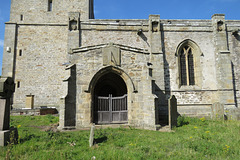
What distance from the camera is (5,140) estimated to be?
211 inches

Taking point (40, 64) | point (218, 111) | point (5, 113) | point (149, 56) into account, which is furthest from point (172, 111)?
point (40, 64)

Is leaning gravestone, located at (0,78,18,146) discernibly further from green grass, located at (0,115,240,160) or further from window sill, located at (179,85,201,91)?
window sill, located at (179,85,201,91)

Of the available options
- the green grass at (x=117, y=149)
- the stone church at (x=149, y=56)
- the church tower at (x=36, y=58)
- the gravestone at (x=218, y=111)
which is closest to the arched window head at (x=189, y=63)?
the stone church at (x=149, y=56)

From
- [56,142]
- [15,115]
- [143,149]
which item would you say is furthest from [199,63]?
[15,115]

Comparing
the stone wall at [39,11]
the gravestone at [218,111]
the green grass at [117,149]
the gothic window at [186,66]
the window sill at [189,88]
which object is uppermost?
the stone wall at [39,11]

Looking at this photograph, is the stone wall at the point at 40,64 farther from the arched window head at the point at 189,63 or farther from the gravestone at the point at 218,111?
the gravestone at the point at 218,111

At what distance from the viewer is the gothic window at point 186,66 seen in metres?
14.3

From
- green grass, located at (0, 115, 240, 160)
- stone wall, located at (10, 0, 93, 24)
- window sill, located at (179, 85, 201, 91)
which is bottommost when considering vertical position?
green grass, located at (0, 115, 240, 160)

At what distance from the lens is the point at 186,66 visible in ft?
47.3

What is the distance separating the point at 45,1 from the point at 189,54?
51.2ft

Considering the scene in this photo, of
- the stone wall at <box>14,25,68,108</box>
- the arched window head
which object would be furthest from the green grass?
the stone wall at <box>14,25,68,108</box>

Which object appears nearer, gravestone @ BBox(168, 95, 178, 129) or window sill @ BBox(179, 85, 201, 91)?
gravestone @ BBox(168, 95, 178, 129)

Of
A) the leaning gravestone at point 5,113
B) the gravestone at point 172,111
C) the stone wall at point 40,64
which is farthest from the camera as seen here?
the stone wall at point 40,64

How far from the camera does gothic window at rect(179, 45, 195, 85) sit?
47.0 feet
